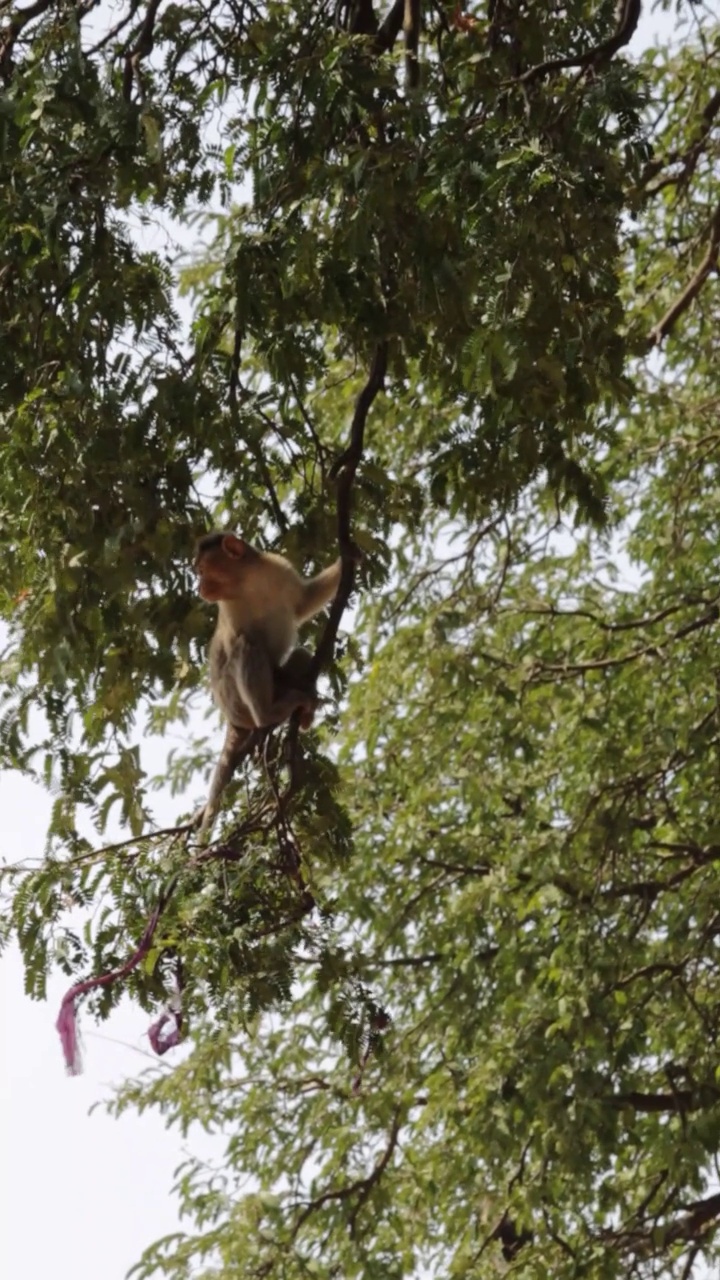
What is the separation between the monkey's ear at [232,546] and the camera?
19.3 feet

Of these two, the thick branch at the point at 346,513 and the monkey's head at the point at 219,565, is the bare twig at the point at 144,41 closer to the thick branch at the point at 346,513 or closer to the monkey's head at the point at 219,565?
the thick branch at the point at 346,513

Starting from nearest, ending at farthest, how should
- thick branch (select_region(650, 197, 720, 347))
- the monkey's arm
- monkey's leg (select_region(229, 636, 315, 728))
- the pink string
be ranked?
the pink string → monkey's leg (select_region(229, 636, 315, 728)) → the monkey's arm → thick branch (select_region(650, 197, 720, 347))

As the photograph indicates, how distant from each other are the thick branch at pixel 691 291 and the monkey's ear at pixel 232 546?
3.12 metres

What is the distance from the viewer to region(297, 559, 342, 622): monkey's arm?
6484 mm

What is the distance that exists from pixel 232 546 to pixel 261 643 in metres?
0.70

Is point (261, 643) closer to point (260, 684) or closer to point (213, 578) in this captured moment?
point (260, 684)

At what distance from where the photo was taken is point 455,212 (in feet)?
14.7

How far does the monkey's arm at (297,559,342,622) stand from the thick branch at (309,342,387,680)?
131 centimetres

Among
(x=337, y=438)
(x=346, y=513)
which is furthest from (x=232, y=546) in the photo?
(x=337, y=438)

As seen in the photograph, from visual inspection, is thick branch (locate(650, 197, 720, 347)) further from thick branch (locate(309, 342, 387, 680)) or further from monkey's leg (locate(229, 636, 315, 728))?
thick branch (locate(309, 342, 387, 680))

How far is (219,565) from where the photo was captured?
18.6 ft

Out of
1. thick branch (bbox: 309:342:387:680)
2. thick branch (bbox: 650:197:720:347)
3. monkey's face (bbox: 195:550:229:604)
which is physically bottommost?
thick branch (bbox: 309:342:387:680)

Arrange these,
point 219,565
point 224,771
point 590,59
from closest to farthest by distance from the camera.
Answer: point 590,59, point 219,565, point 224,771

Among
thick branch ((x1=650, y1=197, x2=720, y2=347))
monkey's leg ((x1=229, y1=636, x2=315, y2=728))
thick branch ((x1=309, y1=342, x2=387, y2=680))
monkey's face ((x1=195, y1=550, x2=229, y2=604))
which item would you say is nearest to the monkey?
monkey's leg ((x1=229, y1=636, x2=315, y2=728))
